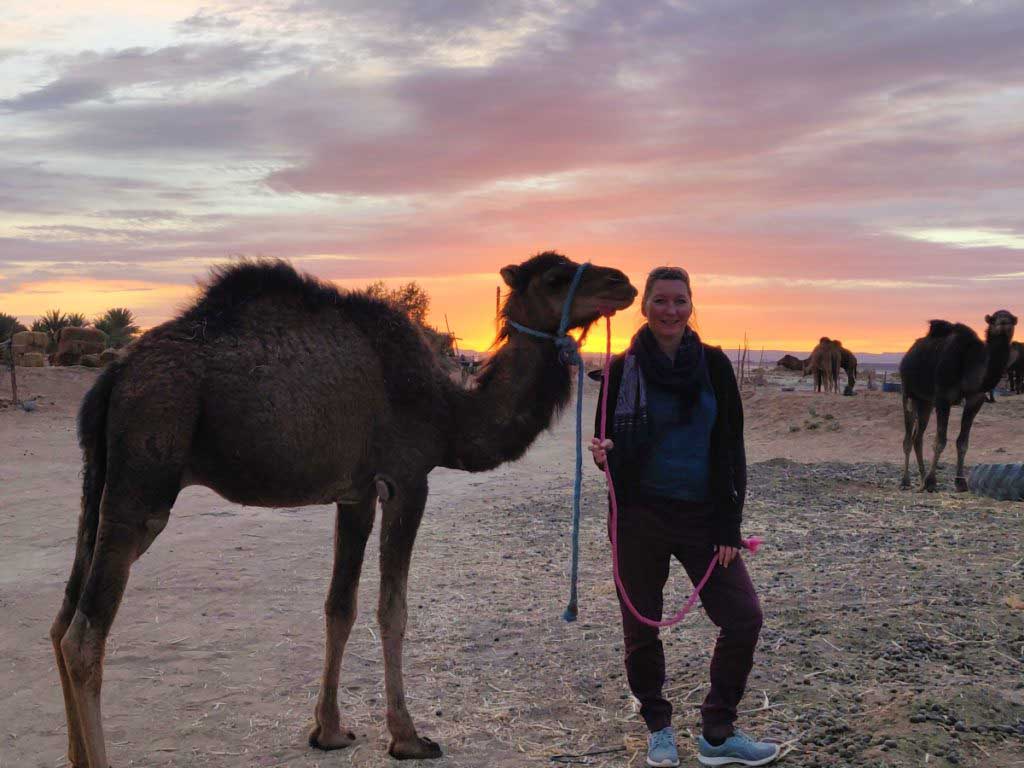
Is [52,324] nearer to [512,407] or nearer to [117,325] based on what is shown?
[117,325]

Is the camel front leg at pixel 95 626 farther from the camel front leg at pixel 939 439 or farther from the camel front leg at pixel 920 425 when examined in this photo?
the camel front leg at pixel 920 425

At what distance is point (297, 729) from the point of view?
5520 mm

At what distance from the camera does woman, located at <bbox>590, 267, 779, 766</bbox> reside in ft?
14.8

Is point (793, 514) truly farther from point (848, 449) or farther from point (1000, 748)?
point (848, 449)

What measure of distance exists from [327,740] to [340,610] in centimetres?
75

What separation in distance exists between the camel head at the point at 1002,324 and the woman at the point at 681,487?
12385mm

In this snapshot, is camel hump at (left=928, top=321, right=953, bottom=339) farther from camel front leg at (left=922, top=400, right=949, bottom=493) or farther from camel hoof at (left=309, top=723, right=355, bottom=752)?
camel hoof at (left=309, top=723, right=355, bottom=752)

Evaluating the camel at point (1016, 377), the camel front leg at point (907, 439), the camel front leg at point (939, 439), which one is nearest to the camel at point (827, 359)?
the camel at point (1016, 377)

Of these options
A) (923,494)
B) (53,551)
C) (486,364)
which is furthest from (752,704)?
(923,494)

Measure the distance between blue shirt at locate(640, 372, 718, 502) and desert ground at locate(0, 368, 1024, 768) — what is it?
157 centimetres

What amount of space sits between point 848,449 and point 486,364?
773 inches

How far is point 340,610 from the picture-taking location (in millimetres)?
5387

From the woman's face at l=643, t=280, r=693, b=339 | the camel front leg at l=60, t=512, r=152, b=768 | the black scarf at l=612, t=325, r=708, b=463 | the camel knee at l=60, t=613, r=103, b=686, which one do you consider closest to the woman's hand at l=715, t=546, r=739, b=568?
the black scarf at l=612, t=325, r=708, b=463

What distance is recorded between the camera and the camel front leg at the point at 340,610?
525 centimetres
